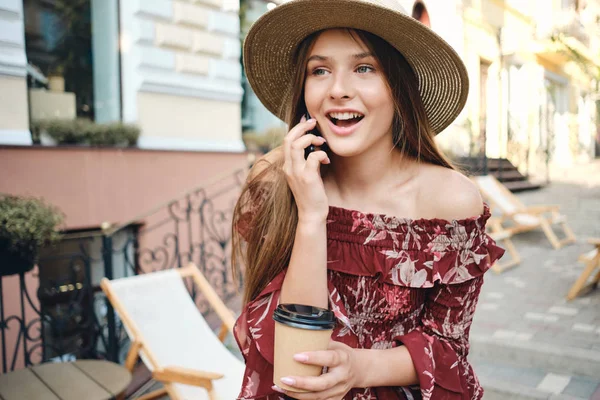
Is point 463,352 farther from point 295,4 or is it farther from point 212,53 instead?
point 212,53

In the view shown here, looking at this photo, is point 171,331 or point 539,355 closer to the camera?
point 171,331

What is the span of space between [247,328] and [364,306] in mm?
306

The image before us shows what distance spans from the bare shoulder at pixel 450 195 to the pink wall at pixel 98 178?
3.88 meters

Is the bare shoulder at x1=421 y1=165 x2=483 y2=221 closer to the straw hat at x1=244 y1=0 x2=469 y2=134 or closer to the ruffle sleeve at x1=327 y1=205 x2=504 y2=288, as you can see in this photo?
the ruffle sleeve at x1=327 y1=205 x2=504 y2=288

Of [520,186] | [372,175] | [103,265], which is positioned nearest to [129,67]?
[103,265]

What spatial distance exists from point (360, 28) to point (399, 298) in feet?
2.25

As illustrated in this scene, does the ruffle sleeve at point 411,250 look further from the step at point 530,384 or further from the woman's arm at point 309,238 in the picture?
the step at point 530,384

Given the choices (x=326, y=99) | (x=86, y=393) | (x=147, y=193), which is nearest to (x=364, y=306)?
(x=326, y=99)

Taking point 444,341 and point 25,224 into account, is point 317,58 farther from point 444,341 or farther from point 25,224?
point 25,224

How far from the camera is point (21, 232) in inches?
128

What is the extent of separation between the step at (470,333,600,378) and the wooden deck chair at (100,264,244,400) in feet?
6.33

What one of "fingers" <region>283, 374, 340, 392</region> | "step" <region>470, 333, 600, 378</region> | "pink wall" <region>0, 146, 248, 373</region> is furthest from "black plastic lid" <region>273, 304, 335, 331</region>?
"pink wall" <region>0, 146, 248, 373</region>

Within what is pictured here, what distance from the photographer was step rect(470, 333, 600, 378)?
3.75m

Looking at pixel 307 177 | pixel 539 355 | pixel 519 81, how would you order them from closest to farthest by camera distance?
pixel 307 177 → pixel 539 355 → pixel 519 81
